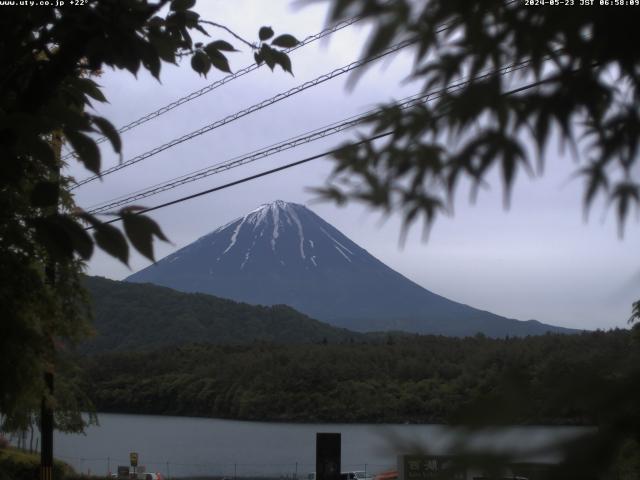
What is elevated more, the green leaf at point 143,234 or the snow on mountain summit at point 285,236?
the snow on mountain summit at point 285,236

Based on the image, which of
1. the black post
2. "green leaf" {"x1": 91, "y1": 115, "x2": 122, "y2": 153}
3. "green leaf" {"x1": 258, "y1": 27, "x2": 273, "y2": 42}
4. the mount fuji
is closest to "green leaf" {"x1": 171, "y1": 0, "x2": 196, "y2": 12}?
"green leaf" {"x1": 258, "y1": 27, "x2": 273, "y2": 42}

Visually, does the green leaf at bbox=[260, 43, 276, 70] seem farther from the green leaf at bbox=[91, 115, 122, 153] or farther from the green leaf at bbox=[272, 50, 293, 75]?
the green leaf at bbox=[91, 115, 122, 153]

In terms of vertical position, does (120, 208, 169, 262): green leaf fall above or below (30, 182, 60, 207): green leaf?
below

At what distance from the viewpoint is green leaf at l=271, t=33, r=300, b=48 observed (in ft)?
10.00

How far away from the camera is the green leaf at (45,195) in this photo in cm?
210

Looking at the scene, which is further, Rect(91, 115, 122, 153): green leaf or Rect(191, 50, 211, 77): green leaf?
Rect(191, 50, 211, 77): green leaf

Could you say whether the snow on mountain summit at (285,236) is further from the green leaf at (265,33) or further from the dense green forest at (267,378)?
the green leaf at (265,33)

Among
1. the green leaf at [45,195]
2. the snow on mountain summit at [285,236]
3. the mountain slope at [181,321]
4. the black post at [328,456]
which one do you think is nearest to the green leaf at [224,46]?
the green leaf at [45,195]

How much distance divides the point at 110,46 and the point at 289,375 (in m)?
27.5

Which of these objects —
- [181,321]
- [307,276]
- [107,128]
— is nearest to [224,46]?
[107,128]

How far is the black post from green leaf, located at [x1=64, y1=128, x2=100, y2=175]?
13095mm

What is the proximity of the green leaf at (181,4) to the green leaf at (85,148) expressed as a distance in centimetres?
104

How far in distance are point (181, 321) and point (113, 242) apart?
40.6 metres

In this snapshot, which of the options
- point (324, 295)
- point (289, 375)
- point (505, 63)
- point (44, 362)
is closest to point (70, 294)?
point (44, 362)
